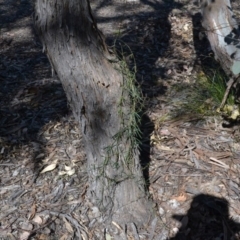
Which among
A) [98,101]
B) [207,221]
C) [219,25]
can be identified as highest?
[98,101]

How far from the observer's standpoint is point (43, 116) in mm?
4746

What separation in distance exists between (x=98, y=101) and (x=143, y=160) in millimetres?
1099

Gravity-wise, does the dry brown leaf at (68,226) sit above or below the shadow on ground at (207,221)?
above

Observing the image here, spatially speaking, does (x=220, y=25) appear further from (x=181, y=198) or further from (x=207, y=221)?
(x=207, y=221)

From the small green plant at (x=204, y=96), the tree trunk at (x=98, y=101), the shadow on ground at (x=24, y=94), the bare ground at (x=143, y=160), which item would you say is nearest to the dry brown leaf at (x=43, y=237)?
the bare ground at (x=143, y=160)

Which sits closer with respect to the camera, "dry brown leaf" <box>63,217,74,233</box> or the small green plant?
"dry brown leaf" <box>63,217,74,233</box>

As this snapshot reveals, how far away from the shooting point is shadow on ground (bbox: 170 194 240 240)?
11.3 ft

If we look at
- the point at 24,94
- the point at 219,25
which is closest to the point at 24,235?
the point at 24,94

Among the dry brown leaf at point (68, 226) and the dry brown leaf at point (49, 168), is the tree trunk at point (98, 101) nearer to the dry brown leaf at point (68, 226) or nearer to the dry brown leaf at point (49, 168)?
the dry brown leaf at point (68, 226)

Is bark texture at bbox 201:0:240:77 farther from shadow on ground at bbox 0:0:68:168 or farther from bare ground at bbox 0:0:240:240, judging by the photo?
shadow on ground at bbox 0:0:68:168

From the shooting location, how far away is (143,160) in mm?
4008

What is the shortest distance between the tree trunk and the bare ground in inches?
7.2

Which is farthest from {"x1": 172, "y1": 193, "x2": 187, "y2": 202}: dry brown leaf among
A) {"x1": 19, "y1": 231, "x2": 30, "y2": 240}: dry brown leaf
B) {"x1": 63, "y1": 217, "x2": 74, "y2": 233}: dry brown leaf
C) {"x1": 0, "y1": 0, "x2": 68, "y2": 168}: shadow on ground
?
{"x1": 0, "y1": 0, "x2": 68, "y2": 168}: shadow on ground

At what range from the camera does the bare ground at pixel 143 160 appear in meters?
3.52
